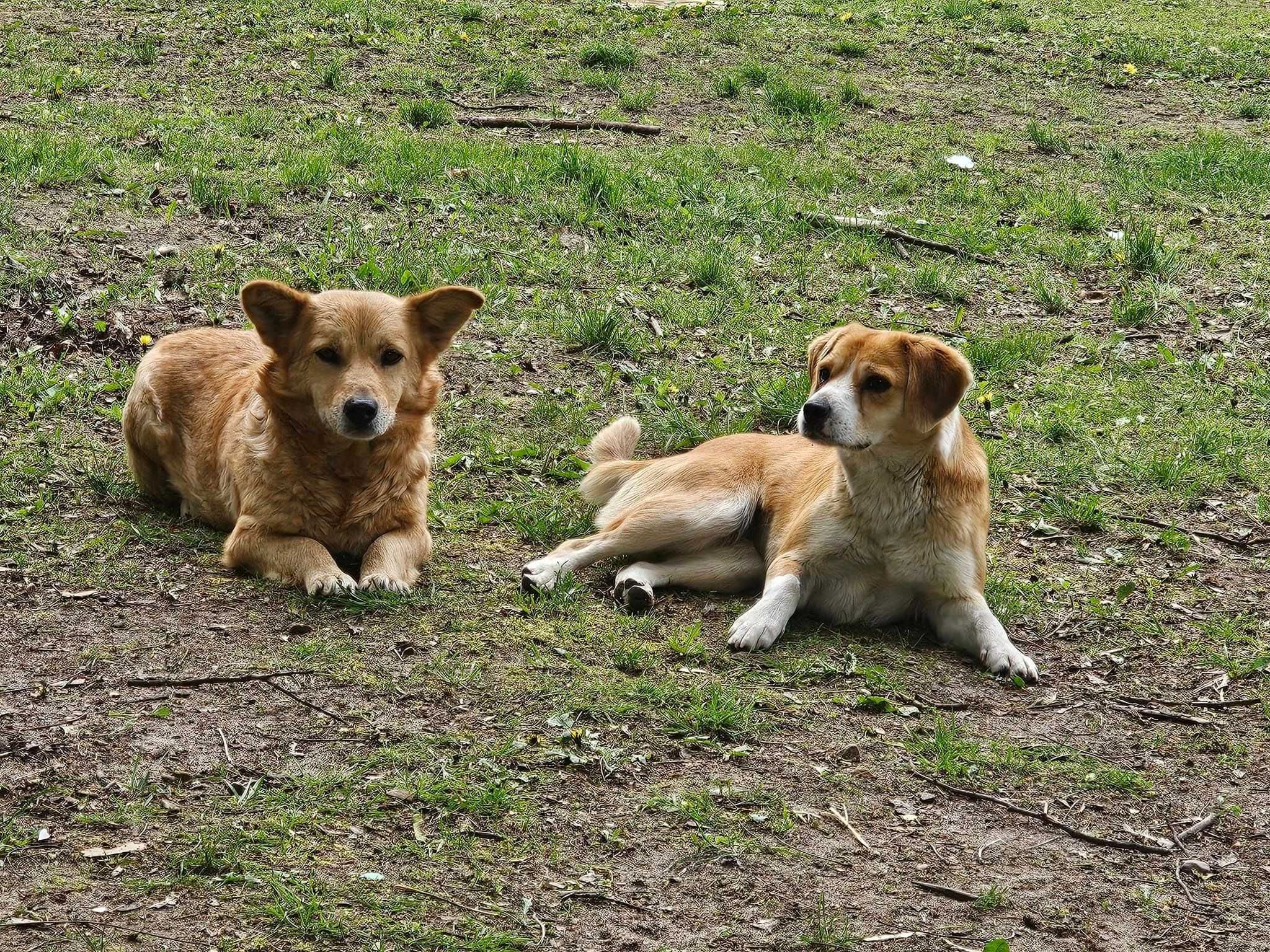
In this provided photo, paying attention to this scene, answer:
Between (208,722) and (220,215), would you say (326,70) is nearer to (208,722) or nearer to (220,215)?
(220,215)

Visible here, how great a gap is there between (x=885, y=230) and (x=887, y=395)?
4770 mm

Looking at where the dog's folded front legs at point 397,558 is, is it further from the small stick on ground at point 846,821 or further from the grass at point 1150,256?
the grass at point 1150,256

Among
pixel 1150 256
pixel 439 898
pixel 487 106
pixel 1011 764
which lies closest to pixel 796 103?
pixel 487 106

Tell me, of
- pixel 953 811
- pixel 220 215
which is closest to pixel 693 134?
pixel 220 215

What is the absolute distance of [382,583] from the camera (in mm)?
5527

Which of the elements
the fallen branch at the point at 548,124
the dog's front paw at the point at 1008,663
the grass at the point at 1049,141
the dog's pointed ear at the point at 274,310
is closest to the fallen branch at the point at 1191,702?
the dog's front paw at the point at 1008,663

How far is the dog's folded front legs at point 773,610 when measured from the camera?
5461 mm

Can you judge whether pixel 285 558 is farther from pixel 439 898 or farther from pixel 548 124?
pixel 548 124

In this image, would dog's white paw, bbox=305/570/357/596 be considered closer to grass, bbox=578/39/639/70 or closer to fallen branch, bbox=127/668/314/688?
fallen branch, bbox=127/668/314/688

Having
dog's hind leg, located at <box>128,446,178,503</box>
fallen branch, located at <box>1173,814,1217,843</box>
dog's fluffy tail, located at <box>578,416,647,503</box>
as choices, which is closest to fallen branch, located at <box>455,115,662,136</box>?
dog's fluffy tail, located at <box>578,416,647,503</box>

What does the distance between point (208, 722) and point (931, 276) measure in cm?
625

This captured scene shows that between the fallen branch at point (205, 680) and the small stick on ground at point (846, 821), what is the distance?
1.90 metres

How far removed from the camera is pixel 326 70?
11.8 metres

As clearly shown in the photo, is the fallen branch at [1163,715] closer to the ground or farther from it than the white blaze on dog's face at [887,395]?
closer to the ground
